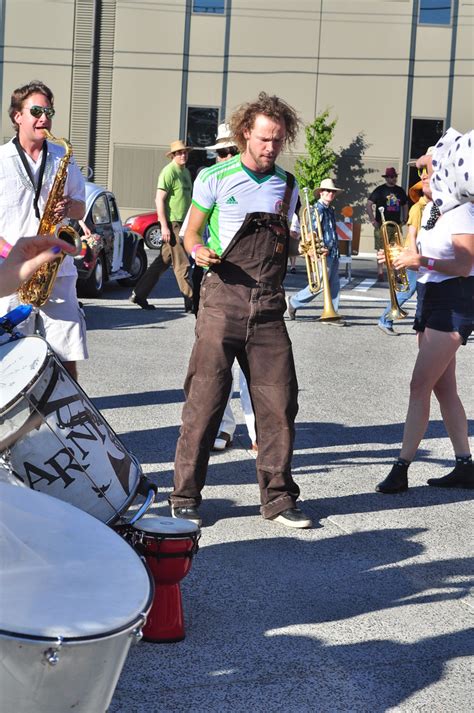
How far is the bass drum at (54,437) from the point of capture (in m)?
3.78


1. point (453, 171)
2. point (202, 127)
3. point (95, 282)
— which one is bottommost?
point (95, 282)

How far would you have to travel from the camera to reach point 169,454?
21.5 feet

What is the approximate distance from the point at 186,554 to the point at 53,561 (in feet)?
4.41

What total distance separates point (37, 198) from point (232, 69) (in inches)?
882

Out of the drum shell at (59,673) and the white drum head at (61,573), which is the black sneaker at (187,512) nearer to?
the white drum head at (61,573)

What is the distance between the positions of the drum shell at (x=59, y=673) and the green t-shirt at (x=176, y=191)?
10269mm

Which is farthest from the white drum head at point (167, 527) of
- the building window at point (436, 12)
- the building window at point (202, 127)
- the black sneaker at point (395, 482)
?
the building window at point (436, 12)

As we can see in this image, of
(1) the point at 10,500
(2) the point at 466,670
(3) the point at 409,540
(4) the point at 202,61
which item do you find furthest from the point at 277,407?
(4) the point at 202,61

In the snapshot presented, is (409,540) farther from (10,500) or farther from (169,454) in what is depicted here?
(10,500)

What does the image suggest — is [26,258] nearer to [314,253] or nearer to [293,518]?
[293,518]

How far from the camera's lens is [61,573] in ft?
8.64

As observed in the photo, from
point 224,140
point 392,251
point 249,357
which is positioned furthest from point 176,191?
point 249,357

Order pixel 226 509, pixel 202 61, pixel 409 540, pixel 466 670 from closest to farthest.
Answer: pixel 466 670, pixel 409 540, pixel 226 509, pixel 202 61

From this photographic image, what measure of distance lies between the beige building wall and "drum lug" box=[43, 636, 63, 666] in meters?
25.3
